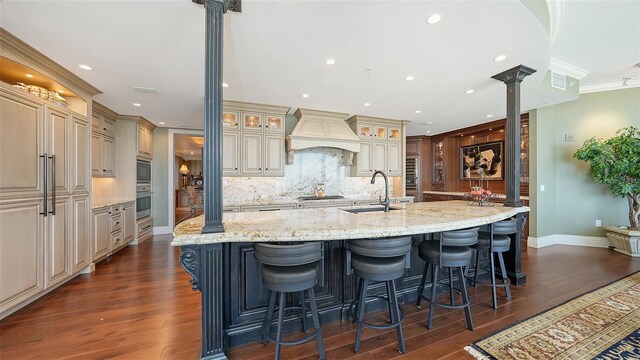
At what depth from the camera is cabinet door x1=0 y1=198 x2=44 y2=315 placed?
213 centimetres

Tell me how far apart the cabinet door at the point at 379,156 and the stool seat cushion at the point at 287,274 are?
3.81 meters

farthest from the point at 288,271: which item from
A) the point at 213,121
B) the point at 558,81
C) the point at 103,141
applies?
the point at 558,81

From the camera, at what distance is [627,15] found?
263 cm

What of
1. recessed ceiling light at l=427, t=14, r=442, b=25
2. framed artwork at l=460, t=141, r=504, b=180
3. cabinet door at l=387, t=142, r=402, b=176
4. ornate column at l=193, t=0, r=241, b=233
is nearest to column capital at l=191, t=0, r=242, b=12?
ornate column at l=193, t=0, r=241, b=233

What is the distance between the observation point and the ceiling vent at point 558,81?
3.66m

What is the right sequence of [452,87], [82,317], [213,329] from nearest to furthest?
[213,329]
[82,317]
[452,87]

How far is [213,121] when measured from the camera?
65.3 inches

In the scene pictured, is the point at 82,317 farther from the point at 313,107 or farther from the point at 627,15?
the point at 627,15

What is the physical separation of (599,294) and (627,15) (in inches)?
122

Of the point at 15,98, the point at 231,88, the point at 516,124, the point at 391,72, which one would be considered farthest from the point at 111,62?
the point at 516,124

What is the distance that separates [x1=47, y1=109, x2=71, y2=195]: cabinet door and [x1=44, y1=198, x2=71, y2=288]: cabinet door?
22 cm

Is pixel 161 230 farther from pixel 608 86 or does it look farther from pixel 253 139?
pixel 608 86

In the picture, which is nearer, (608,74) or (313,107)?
(608,74)

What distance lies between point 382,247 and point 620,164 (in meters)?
4.88
